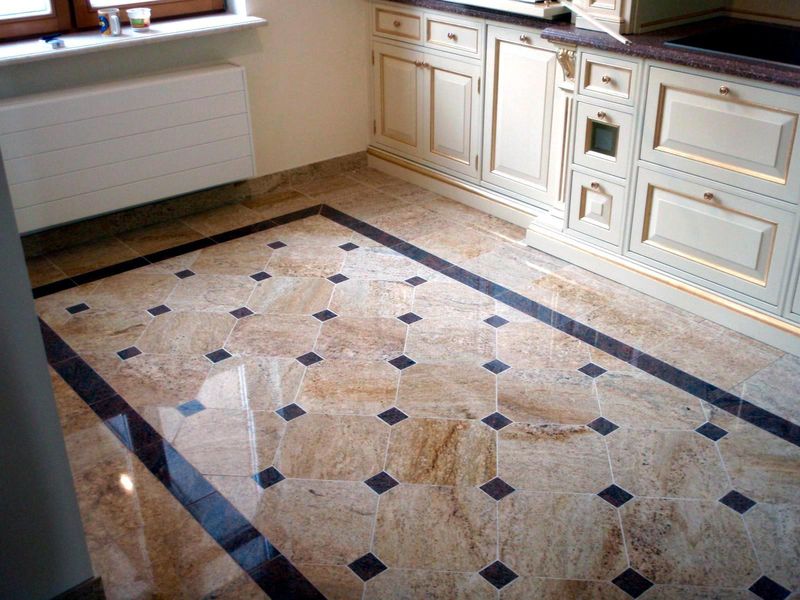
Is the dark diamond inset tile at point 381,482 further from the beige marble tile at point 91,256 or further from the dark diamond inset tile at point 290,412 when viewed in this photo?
the beige marble tile at point 91,256

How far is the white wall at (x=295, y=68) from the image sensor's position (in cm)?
433

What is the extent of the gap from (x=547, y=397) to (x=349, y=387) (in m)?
0.69

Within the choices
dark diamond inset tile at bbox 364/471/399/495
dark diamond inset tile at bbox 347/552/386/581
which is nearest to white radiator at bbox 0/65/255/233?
dark diamond inset tile at bbox 364/471/399/495

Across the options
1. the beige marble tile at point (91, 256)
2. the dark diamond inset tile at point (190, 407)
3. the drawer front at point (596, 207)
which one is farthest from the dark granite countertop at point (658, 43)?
the dark diamond inset tile at point (190, 407)

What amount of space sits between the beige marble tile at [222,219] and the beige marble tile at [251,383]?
1239 mm

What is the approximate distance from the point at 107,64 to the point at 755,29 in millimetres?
2829

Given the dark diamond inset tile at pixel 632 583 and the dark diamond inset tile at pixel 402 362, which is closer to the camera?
the dark diamond inset tile at pixel 632 583

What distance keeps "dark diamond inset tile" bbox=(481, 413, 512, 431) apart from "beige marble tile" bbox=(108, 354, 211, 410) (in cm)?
101

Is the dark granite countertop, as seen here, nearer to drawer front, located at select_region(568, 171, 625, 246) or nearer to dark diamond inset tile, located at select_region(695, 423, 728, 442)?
drawer front, located at select_region(568, 171, 625, 246)

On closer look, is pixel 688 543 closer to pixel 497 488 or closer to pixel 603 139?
pixel 497 488

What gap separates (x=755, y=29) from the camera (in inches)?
147

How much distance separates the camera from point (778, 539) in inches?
97.0

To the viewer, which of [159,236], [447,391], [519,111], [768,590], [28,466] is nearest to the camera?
[28,466]

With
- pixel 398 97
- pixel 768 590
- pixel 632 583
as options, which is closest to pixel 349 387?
pixel 632 583
